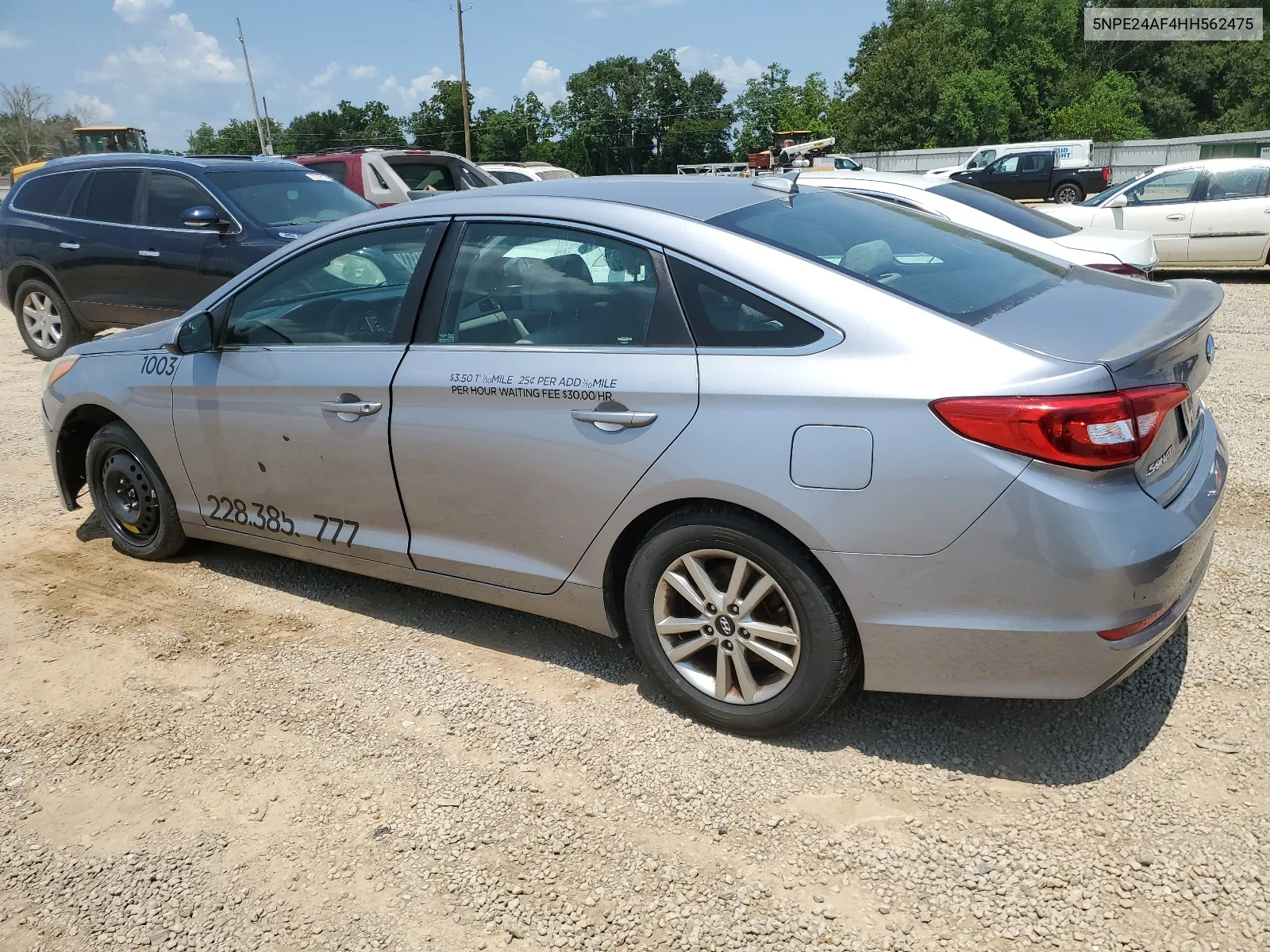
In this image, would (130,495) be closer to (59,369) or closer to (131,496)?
(131,496)

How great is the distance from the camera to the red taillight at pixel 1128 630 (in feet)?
8.37

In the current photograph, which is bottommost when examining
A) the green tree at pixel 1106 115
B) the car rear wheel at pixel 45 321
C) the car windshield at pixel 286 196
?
the car rear wheel at pixel 45 321

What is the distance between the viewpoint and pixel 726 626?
299 centimetres

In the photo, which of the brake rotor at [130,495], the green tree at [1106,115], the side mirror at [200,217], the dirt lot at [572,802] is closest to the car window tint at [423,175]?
the side mirror at [200,217]

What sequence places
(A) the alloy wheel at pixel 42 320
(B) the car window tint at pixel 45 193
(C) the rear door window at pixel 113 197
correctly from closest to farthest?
1. (C) the rear door window at pixel 113 197
2. (B) the car window tint at pixel 45 193
3. (A) the alloy wheel at pixel 42 320

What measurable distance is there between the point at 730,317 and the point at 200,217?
653 centimetres

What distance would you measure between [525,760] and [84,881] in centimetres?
124

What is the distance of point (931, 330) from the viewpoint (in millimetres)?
2662

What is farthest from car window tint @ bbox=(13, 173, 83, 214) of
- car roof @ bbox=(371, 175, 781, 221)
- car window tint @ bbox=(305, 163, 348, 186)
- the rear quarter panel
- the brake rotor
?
car roof @ bbox=(371, 175, 781, 221)

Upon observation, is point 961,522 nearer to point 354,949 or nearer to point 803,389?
point 803,389

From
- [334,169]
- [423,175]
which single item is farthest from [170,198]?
[423,175]

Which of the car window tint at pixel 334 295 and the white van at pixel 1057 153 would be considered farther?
the white van at pixel 1057 153

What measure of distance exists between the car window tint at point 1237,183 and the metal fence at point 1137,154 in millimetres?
24884

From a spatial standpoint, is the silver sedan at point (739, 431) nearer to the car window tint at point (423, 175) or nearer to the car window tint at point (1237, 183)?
the car window tint at point (423, 175)
